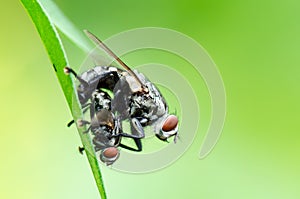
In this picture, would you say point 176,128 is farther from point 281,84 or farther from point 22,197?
point 281,84

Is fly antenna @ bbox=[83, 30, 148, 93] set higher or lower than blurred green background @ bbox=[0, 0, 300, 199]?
lower

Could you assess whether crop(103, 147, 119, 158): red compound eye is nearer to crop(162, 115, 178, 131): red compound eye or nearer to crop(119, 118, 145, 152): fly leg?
crop(119, 118, 145, 152): fly leg

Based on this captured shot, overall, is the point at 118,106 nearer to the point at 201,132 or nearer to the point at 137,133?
the point at 137,133

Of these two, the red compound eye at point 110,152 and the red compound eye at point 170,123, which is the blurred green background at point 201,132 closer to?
the red compound eye at point 170,123

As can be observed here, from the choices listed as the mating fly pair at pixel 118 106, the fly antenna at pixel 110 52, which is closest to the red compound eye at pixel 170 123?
the mating fly pair at pixel 118 106

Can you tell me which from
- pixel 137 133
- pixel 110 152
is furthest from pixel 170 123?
pixel 110 152

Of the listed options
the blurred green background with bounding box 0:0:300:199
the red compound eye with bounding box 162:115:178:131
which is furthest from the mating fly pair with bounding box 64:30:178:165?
the blurred green background with bounding box 0:0:300:199

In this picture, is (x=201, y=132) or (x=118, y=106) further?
(x=201, y=132)
